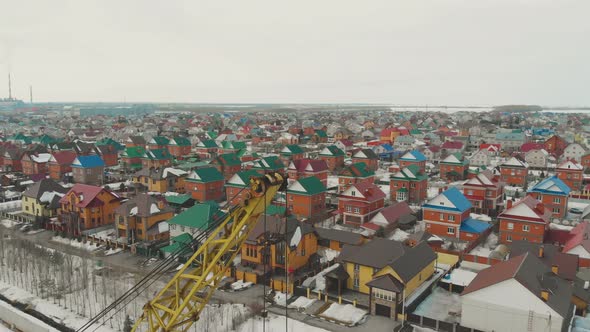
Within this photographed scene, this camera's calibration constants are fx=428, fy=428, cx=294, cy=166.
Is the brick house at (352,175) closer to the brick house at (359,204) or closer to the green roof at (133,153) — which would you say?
the brick house at (359,204)

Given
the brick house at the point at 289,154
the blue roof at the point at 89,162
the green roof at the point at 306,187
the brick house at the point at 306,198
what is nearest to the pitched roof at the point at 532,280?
the brick house at the point at 306,198

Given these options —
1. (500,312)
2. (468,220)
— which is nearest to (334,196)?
(468,220)

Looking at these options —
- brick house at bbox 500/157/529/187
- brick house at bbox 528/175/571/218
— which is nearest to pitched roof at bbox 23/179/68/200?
brick house at bbox 528/175/571/218

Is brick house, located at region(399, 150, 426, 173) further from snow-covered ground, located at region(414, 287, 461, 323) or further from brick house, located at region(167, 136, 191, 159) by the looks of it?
brick house, located at region(167, 136, 191, 159)

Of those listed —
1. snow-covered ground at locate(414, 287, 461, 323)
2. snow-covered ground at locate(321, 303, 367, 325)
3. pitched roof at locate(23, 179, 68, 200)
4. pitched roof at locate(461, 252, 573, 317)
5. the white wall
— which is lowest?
snow-covered ground at locate(321, 303, 367, 325)

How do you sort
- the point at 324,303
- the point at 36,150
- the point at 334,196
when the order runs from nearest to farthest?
the point at 324,303 → the point at 334,196 → the point at 36,150

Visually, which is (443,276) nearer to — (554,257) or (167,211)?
(554,257)

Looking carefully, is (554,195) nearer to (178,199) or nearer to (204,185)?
(204,185)
